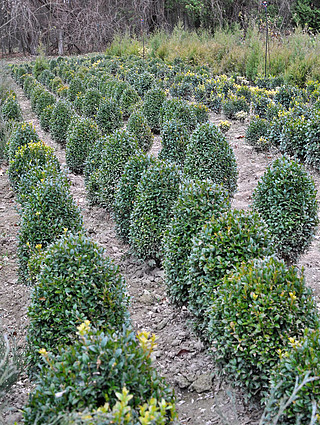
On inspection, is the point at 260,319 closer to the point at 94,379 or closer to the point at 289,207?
the point at 94,379

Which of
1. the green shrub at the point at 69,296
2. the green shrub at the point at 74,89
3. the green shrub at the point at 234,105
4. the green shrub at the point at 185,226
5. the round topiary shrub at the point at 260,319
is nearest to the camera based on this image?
the round topiary shrub at the point at 260,319

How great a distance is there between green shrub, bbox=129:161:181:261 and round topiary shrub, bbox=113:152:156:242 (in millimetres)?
349

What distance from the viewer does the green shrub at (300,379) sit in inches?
82.2

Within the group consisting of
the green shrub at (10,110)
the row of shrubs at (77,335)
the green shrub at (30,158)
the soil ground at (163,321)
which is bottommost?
the soil ground at (163,321)

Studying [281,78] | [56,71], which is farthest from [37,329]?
[56,71]

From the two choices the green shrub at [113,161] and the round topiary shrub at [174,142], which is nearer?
the green shrub at [113,161]

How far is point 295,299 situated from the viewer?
2520 millimetres

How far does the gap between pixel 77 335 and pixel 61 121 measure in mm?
6379

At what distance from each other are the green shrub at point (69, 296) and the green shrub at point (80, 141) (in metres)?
4.19

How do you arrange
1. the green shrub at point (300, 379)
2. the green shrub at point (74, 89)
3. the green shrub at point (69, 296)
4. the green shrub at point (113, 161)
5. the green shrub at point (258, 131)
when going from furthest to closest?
the green shrub at point (74, 89)
the green shrub at point (258, 131)
the green shrub at point (113, 161)
the green shrub at point (69, 296)
the green shrub at point (300, 379)

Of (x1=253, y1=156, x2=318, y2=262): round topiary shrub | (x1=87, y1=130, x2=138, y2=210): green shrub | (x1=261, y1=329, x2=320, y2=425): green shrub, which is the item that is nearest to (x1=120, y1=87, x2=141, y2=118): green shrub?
(x1=87, y1=130, x2=138, y2=210): green shrub

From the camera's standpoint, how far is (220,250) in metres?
3.00

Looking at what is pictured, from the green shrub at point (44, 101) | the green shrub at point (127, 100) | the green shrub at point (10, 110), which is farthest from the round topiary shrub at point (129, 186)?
the green shrub at point (44, 101)

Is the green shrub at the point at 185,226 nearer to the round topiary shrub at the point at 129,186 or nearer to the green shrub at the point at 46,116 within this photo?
the round topiary shrub at the point at 129,186
